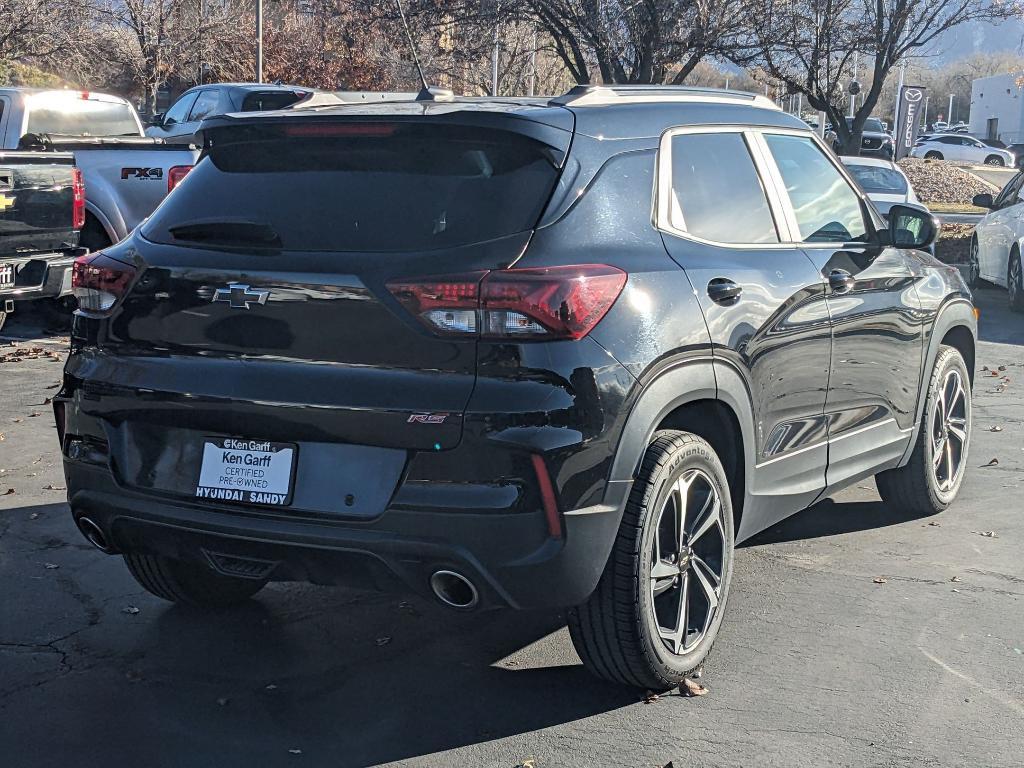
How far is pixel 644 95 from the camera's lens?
4.53 meters

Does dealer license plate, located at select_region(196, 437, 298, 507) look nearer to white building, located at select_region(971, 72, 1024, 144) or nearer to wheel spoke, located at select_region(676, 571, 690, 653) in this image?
wheel spoke, located at select_region(676, 571, 690, 653)

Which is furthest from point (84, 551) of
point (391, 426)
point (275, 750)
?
point (391, 426)

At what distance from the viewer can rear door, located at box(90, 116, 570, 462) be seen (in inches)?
142

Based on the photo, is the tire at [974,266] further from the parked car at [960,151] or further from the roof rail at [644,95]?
the parked car at [960,151]

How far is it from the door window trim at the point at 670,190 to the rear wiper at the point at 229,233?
3.93ft

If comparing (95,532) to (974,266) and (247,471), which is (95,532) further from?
(974,266)

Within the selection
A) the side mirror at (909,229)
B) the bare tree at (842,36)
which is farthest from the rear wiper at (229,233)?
the bare tree at (842,36)

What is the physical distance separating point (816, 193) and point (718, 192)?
92 centimetres

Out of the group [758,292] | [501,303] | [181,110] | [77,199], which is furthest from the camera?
[181,110]

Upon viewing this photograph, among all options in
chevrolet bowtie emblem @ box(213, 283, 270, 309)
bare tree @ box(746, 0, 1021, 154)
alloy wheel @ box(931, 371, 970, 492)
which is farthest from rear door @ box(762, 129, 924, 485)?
bare tree @ box(746, 0, 1021, 154)

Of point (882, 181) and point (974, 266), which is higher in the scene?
point (882, 181)

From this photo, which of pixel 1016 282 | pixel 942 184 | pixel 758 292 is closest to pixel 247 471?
pixel 758 292

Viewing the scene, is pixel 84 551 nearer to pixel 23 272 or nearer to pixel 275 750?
pixel 275 750

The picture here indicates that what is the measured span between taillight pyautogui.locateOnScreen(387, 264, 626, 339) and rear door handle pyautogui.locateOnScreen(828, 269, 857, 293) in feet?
5.80
